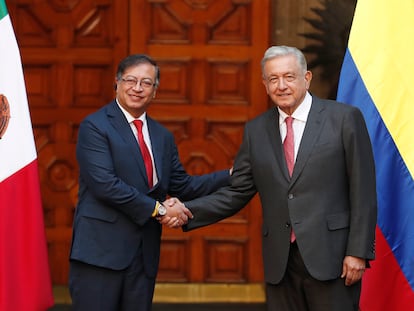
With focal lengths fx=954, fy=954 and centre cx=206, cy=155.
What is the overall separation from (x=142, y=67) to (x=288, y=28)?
226 centimetres

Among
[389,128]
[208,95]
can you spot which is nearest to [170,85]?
[208,95]

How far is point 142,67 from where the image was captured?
16.6 ft

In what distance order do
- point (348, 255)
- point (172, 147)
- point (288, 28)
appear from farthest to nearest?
point (288, 28) → point (172, 147) → point (348, 255)

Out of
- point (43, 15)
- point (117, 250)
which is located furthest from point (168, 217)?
point (43, 15)

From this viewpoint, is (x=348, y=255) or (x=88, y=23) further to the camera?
(x=88, y=23)

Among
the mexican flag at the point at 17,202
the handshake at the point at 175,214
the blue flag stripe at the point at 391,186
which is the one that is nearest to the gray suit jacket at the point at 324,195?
the blue flag stripe at the point at 391,186

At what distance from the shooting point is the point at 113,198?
492 centimetres

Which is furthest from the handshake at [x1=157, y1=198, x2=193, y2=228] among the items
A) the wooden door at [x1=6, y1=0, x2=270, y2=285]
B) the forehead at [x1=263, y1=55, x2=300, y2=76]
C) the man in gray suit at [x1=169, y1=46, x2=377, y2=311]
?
the wooden door at [x1=6, y1=0, x2=270, y2=285]

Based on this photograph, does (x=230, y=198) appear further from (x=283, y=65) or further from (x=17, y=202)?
(x=17, y=202)

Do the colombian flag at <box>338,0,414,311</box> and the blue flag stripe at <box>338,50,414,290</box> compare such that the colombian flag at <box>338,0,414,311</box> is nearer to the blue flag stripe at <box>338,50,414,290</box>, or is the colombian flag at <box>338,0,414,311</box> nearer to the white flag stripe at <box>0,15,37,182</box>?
the blue flag stripe at <box>338,50,414,290</box>

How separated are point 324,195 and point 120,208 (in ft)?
3.59

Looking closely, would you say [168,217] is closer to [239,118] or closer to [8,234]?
[8,234]

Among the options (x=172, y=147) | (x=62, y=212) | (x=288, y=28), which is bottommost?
(x=62, y=212)

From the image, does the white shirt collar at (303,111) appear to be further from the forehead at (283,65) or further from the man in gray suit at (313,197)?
the forehead at (283,65)
